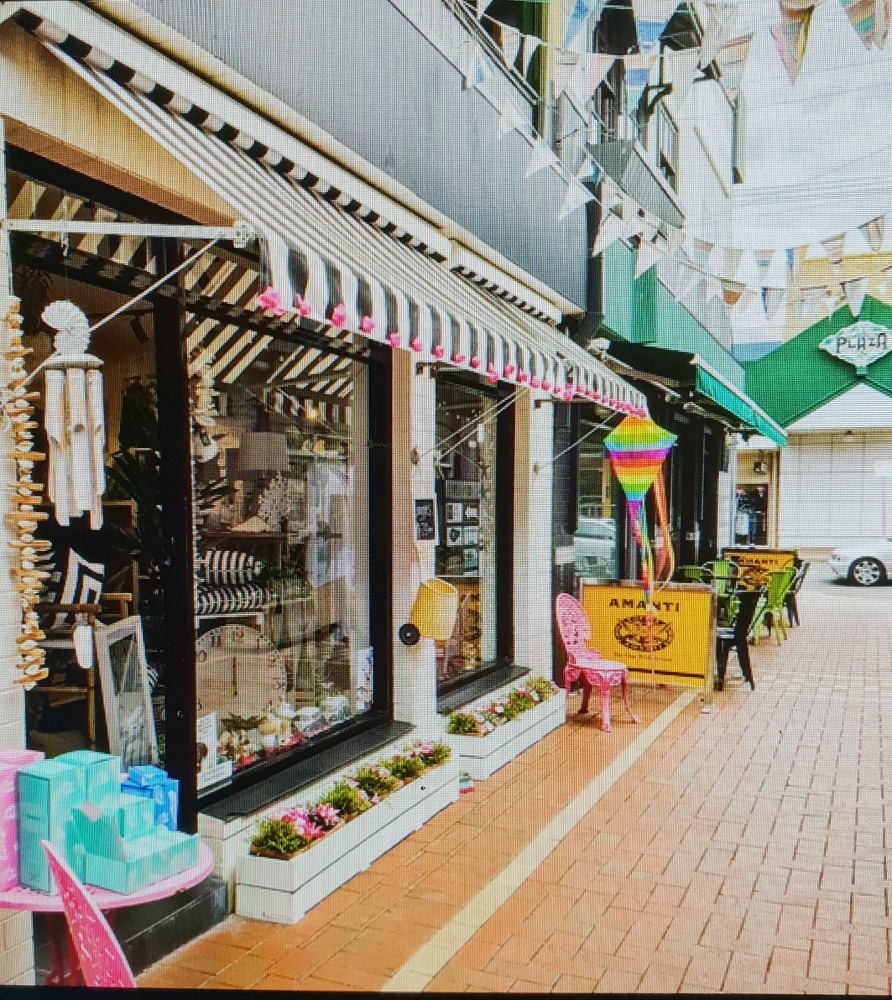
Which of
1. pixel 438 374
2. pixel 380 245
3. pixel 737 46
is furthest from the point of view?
pixel 438 374

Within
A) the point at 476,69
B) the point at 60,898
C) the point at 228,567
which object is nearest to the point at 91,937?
the point at 60,898

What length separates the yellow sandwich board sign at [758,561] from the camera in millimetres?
11328

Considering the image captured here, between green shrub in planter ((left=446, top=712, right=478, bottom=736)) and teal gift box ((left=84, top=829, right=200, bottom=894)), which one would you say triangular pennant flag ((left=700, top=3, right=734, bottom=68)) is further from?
green shrub in planter ((left=446, top=712, right=478, bottom=736))

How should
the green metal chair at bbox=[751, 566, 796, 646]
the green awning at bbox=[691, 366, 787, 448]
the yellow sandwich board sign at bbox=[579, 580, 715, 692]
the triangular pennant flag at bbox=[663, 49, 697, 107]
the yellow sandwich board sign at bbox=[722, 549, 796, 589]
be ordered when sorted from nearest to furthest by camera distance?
the triangular pennant flag at bbox=[663, 49, 697, 107] → the yellow sandwich board sign at bbox=[579, 580, 715, 692] → the green awning at bbox=[691, 366, 787, 448] → the green metal chair at bbox=[751, 566, 796, 646] → the yellow sandwich board sign at bbox=[722, 549, 796, 589]

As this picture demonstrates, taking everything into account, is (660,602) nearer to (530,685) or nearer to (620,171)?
(530,685)

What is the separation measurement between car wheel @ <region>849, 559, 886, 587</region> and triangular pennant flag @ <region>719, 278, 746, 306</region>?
1202cm

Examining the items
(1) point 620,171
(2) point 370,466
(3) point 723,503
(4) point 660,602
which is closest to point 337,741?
(2) point 370,466

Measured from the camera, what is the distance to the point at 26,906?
7.17 feet

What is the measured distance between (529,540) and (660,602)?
1.24 meters

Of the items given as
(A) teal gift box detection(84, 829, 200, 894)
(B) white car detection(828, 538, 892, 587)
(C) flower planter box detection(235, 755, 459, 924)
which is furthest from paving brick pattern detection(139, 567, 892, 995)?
(B) white car detection(828, 538, 892, 587)

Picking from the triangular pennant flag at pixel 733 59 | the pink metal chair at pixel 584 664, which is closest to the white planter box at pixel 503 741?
the pink metal chair at pixel 584 664

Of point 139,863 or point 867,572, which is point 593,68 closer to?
point 139,863

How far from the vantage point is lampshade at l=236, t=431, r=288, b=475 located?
4.30 meters

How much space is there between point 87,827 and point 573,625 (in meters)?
4.77
